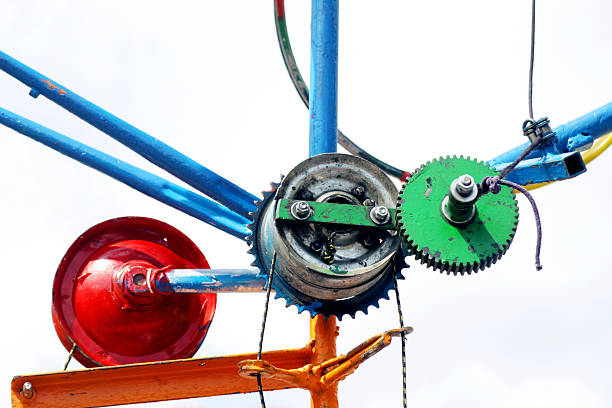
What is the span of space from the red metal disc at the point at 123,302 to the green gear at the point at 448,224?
308 cm

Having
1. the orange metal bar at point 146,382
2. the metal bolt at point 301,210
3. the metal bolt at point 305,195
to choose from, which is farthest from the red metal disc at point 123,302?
the metal bolt at point 301,210

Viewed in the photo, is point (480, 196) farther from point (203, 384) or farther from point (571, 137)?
point (203, 384)

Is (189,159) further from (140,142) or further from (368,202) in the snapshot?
(368,202)

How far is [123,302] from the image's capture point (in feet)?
26.5

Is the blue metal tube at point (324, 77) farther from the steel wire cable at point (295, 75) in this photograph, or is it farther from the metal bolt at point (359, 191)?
the metal bolt at point (359, 191)

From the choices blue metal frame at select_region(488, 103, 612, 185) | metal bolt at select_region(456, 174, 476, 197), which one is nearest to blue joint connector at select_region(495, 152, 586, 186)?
blue metal frame at select_region(488, 103, 612, 185)

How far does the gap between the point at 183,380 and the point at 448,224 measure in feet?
9.20

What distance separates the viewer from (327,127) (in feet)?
24.1

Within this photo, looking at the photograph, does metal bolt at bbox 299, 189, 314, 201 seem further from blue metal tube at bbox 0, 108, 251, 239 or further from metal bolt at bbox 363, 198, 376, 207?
blue metal tube at bbox 0, 108, 251, 239

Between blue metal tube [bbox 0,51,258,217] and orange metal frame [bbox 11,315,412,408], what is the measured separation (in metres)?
1.22

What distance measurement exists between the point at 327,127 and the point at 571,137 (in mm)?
1908

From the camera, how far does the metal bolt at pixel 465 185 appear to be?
5309 millimetres

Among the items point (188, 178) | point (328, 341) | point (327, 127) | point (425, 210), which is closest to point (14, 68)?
point (188, 178)

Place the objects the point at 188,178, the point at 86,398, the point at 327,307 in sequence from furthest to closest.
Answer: the point at 188,178 < the point at 86,398 < the point at 327,307
